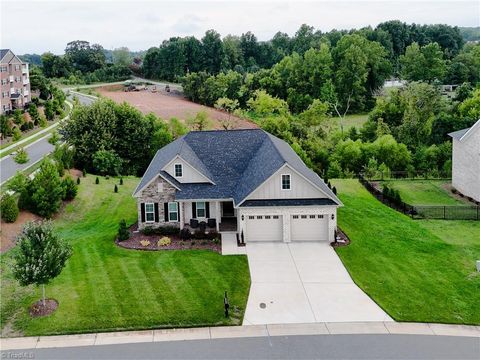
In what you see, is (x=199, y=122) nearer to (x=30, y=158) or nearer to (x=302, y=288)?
(x=30, y=158)

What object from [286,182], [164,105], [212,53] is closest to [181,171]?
[286,182]

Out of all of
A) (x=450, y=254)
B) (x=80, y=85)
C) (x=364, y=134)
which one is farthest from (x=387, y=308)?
(x=80, y=85)

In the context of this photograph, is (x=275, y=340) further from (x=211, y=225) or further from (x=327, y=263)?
(x=211, y=225)

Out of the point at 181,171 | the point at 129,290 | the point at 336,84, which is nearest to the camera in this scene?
the point at 129,290

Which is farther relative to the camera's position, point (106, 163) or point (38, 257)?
point (106, 163)

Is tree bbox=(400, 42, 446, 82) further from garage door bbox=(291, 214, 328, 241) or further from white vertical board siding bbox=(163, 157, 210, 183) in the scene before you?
white vertical board siding bbox=(163, 157, 210, 183)

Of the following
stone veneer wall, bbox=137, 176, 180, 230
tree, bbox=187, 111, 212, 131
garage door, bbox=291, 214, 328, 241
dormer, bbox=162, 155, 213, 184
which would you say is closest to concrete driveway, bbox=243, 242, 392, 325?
garage door, bbox=291, 214, 328, 241
